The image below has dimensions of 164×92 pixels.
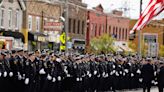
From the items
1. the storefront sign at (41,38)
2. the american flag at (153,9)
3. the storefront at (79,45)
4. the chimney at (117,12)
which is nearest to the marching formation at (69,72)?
the american flag at (153,9)

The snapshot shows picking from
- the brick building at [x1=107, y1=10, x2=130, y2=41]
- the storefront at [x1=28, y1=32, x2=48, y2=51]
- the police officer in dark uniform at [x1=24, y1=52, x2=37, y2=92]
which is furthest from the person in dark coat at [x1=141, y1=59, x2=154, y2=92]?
the brick building at [x1=107, y1=10, x2=130, y2=41]

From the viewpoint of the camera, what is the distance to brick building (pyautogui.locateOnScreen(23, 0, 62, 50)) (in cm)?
5020

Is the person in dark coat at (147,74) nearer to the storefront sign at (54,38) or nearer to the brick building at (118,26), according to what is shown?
the storefront sign at (54,38)

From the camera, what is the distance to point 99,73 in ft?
81.8

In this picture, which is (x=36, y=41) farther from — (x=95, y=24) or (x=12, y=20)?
(x=95, y=24)

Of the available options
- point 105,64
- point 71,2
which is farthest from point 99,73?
point 71,2

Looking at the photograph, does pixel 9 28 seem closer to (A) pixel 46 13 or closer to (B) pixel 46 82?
(A) pixel 46 13

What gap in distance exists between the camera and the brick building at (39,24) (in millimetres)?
50197

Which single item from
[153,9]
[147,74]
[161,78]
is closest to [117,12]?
[147,74]

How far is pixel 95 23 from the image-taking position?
67625mm

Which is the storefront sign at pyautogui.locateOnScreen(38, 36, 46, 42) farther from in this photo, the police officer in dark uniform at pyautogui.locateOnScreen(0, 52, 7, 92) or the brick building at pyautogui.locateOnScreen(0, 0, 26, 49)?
the police officer in dark uniform at pyautogui.locateOnScreen(0, 52, 7, 92)

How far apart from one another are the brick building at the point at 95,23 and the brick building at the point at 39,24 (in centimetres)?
1068

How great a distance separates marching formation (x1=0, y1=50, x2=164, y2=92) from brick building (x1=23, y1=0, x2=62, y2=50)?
20.8 metres

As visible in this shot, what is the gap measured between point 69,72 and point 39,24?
A: 29.9 meters
